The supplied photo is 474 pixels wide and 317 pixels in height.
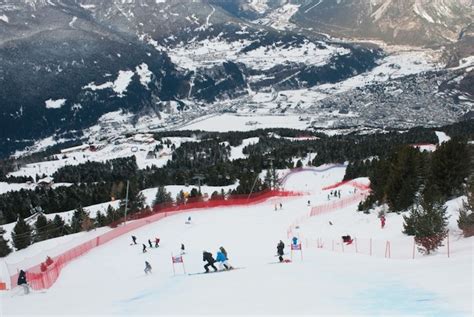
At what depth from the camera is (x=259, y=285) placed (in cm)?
A: 2742

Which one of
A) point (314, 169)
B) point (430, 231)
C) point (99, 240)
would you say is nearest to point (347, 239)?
point (430, 231)

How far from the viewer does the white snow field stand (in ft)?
72.5

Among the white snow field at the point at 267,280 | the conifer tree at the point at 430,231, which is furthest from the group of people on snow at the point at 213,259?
the conifer tree at the point at 430,231

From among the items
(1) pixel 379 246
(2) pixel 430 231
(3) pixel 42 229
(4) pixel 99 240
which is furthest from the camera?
(3) pixel 42 229

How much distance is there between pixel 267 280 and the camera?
2878cm

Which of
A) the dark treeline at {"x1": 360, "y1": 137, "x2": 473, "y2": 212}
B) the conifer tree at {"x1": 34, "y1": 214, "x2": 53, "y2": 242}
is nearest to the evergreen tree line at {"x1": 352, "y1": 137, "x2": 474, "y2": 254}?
Result: the dark treeline at {"x1": 360, "y1": 137, "x2": 473, "y2": 212}

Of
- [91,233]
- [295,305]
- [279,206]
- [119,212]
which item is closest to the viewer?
[295,305]

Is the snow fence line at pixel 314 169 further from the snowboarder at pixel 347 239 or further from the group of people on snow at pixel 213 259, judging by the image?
the group of people on snow at pixel 213 259

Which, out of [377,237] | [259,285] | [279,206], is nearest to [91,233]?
[279,206]

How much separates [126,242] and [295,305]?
1491 inches

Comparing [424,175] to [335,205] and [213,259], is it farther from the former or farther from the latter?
[213,259]

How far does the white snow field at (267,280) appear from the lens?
2209 cm

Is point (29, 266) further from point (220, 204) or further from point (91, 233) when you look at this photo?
point (220, 204)

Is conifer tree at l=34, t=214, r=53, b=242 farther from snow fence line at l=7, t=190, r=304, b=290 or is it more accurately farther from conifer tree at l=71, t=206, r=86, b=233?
snow fence line at l=7, t=190, r=304, b=290
